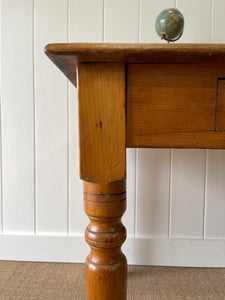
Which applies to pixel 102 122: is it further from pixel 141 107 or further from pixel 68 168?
pixel 68 168

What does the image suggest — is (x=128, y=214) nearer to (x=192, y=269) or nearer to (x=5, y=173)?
(x=192, y=269)

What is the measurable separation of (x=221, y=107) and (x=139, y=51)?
0.62 feet

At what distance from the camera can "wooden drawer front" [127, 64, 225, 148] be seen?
0.51 m

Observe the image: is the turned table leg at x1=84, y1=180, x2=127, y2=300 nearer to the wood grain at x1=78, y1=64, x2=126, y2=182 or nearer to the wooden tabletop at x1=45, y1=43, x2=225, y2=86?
the wood grain at x1=78, y1=64, x2=126, y2=182

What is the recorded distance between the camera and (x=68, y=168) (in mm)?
1165

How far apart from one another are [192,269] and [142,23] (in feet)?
3.41

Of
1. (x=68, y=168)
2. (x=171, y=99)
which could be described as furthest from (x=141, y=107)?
(x=68, y=168)

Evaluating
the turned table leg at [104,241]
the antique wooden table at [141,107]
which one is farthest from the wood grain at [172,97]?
the turned table leg at [104,241]

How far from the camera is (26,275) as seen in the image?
1.06 metres

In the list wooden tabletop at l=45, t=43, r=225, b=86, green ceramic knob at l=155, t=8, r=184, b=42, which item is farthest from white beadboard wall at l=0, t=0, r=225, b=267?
wooden tabletop at l=45, t=43, r=225, b=86

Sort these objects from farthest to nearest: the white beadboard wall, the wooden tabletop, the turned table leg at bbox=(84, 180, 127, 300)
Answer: the white beadboard wall < the turned table leg at bbox=(84, 180, 127, 300) < the wooden tabletop

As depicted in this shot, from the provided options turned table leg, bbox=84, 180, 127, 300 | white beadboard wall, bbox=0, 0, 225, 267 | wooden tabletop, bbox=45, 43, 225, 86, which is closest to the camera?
wooden tabletop, bbox=45, 43, 225, 86

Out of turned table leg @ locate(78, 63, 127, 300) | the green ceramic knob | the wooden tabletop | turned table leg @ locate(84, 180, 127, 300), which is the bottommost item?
turned table leg @ locate(84, 180, 127, 300)

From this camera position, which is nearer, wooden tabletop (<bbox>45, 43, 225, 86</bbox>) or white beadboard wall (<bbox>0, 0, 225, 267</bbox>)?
wooden tabletop (<bbox>45, 43, 225, 86</bbox>)
